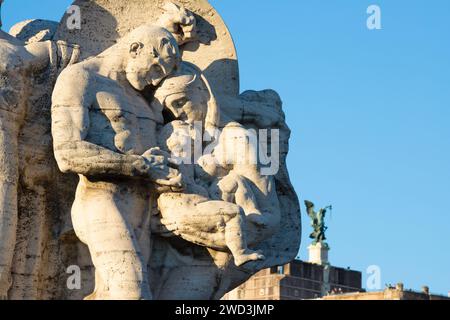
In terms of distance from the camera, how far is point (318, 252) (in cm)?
5088

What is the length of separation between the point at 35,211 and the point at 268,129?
2.48 m

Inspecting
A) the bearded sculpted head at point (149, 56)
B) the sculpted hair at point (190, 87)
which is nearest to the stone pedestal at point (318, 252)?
the sculpted hair at point (190, 87)

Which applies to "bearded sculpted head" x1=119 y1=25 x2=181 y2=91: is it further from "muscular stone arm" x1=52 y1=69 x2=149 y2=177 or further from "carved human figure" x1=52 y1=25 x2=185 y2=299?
"muscular stone arm" x1=52 y1=69 x2=149 y2=177

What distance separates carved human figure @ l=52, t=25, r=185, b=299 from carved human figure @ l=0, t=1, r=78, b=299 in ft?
1.48

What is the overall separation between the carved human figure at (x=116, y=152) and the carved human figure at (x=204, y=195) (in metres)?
0.18

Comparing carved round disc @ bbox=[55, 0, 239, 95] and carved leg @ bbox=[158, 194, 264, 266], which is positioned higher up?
carved round disc @ bbox=[55, 0, 239, 95]

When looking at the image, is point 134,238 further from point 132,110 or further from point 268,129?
point 268,129

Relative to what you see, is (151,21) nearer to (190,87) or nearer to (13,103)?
(190,87)

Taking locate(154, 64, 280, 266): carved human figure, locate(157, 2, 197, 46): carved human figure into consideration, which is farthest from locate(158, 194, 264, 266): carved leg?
locate(157, 2, 197, 46): carved human figure

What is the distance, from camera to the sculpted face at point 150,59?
14.1 m

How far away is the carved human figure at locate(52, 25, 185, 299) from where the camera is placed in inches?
527

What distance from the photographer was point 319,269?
160 ft
